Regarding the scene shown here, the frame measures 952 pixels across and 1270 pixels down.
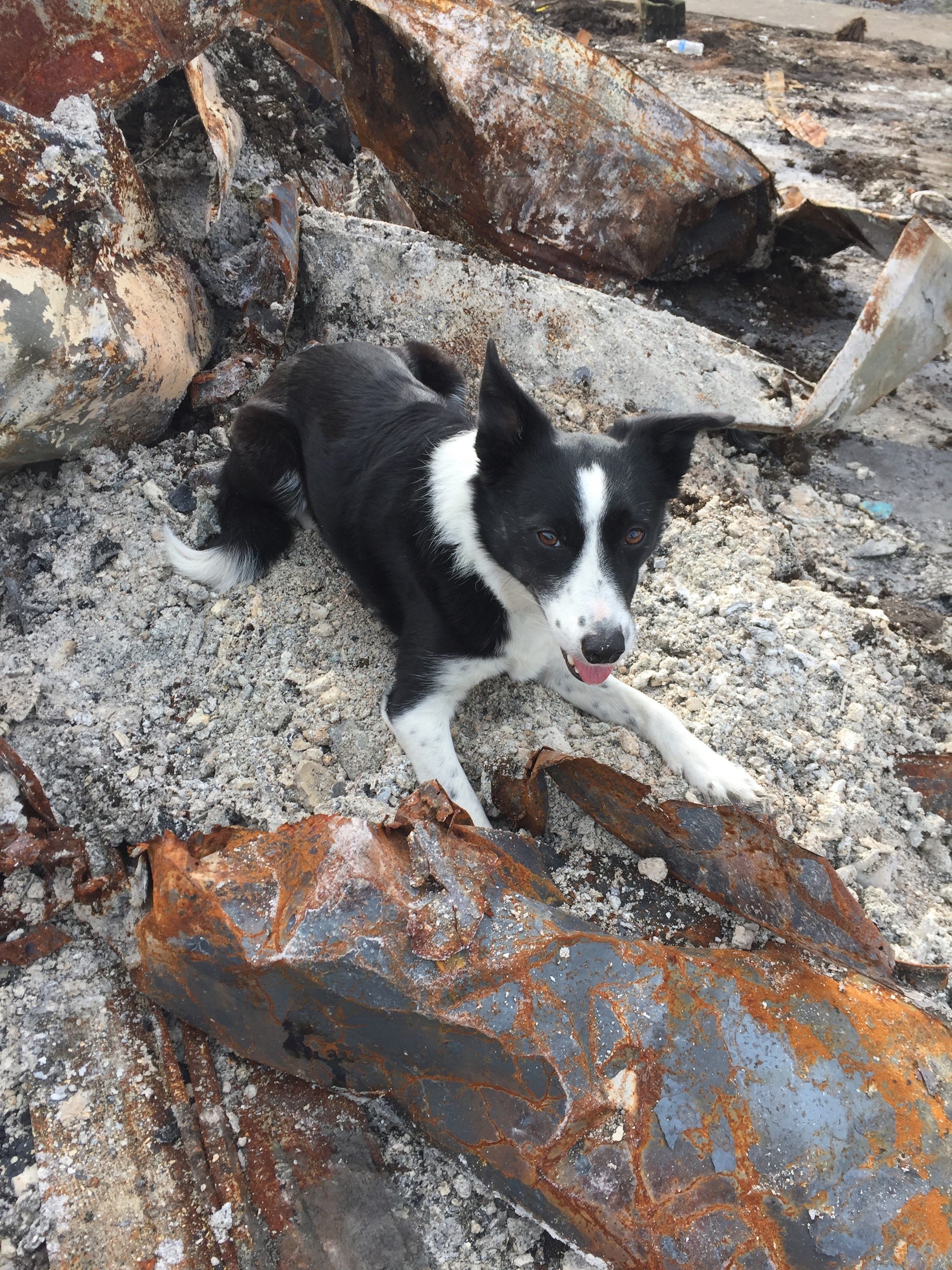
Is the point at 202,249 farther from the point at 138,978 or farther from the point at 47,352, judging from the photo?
the point at 138,978

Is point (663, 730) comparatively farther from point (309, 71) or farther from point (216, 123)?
point (309, 71)

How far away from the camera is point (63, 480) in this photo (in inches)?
128

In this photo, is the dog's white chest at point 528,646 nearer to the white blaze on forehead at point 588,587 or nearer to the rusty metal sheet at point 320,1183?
the white blaze on forehead at point 588,587

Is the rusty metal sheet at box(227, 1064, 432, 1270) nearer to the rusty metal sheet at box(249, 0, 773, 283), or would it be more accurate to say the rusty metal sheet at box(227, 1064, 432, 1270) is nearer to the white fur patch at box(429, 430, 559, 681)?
the white fur patch at box(429, 430, 559, 681)

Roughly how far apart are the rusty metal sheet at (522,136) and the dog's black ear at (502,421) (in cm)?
280

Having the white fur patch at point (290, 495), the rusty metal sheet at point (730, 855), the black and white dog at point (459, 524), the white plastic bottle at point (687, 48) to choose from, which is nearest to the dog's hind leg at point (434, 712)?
the black and white dog at point (459, 524)

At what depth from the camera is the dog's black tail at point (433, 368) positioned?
381cm

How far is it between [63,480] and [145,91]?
158cm

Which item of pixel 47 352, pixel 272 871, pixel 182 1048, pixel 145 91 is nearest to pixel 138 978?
pixel 182 1048

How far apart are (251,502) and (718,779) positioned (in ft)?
6.50

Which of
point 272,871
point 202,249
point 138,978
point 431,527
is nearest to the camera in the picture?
point 272,871

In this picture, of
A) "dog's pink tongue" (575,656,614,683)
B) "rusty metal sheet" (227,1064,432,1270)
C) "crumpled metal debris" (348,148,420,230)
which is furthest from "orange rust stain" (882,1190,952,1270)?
"crumpled metal debris" (348,148,420,230)

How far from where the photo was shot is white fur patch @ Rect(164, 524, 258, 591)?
318cm

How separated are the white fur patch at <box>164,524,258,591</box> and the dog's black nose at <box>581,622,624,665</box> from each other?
1.51m
